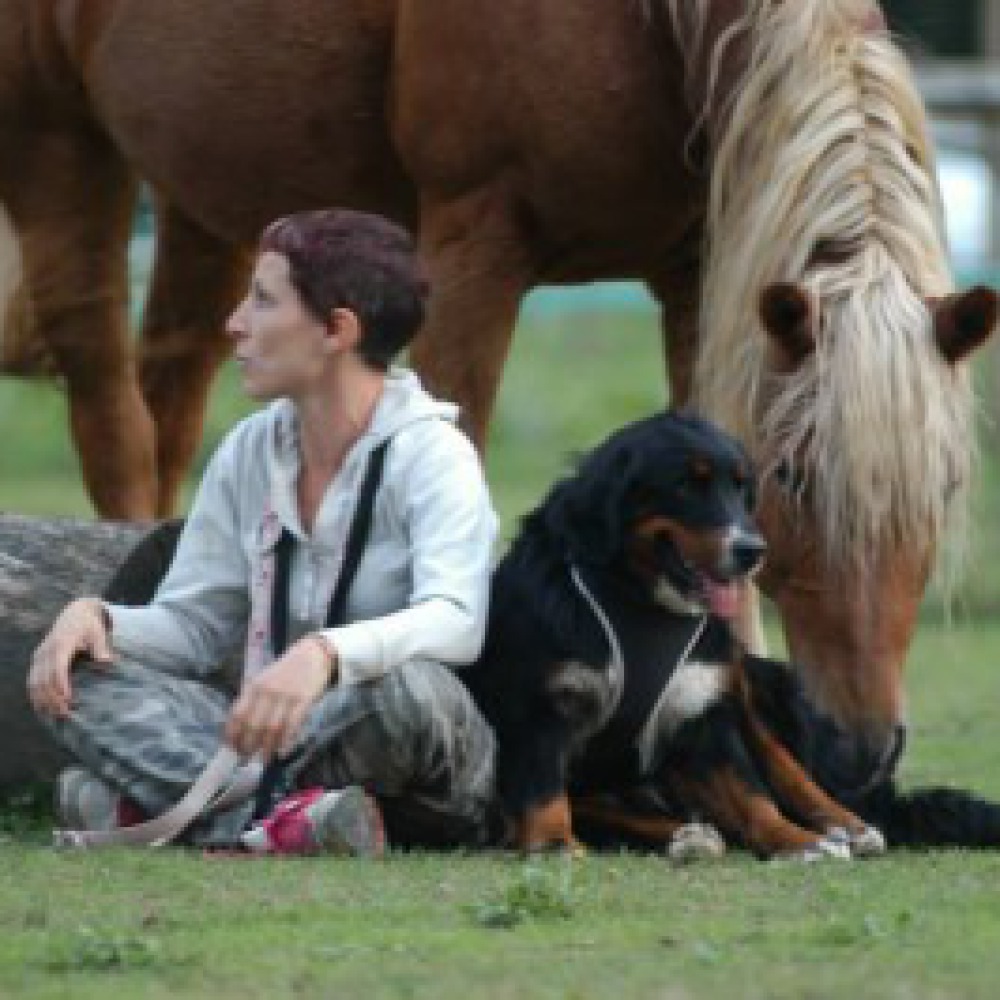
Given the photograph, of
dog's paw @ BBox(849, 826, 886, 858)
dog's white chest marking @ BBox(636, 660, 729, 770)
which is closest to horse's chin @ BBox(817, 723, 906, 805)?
dog's paw @ BBox(849, 826, 886, 858)

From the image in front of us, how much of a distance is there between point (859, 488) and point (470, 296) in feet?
4.68

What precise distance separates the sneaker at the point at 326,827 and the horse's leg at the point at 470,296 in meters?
1.69

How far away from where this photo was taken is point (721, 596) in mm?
5469

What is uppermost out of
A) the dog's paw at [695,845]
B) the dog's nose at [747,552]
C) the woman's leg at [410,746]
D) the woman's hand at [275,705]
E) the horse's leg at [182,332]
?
the dog's nose at [747,552]

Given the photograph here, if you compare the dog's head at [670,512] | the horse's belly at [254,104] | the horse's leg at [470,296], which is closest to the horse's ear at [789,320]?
the dog's head at [670,512]

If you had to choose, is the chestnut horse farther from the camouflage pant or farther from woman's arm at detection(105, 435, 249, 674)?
woman's arm at detection(105, 435, 249, 674)

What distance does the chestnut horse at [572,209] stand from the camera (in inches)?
230

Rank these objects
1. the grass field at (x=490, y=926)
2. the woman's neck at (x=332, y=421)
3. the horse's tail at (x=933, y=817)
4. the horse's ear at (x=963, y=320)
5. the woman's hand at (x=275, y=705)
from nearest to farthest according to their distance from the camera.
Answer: the grass field at (x=490, y=926) → the woman's hand at (x=275, y=705) → the woman's neck at (x=332, y=421) → the horse's tail at (x=933, y=817) → the horse's ear at (x=963, y=320)

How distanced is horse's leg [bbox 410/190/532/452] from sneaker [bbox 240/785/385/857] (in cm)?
169

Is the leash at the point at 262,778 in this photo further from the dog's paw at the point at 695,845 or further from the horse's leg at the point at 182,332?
the horse's leg at the point at 182,332

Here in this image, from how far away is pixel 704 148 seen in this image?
22.5 ft

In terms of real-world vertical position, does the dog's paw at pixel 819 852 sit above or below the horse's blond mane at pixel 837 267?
below

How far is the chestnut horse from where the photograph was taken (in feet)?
19.2

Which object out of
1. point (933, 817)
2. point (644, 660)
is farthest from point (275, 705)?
point (933, 817)
